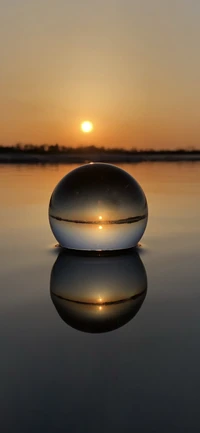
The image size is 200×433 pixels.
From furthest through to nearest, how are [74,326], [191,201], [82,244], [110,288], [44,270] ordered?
1. [191,201]
2. [82,244]
3. [44,270]
4. [110,288]
5. [74,326]

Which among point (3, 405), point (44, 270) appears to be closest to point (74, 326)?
point (3, 405)

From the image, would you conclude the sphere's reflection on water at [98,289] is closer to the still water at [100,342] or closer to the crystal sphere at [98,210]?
the still water at [100,342]

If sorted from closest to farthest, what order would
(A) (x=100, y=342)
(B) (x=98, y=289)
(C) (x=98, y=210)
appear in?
1. (A) (x=100, y=342)
2. (B) (x=98, y=289)
3. (C) (x=98, y=210)

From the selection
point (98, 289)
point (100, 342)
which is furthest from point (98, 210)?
point (100, 342)

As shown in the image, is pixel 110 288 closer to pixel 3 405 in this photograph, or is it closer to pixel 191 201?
pixel 3 405

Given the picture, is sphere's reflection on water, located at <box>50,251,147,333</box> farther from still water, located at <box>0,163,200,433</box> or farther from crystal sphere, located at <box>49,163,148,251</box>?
crystal sphere, located at <box>49,163,148,251</box>

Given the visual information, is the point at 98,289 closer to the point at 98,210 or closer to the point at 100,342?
the point at 100,342
